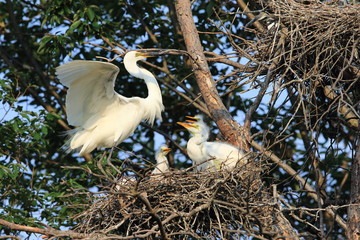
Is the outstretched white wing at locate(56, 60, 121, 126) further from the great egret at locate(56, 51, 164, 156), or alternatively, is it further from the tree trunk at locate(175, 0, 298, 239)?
the tree trunk at locate(175, 0, 298, 239)

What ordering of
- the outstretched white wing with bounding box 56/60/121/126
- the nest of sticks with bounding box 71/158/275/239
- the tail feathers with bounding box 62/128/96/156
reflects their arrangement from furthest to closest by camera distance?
the tail feathers with bounding box 62/128/96/156
the outstretched white wing with bounding box 56/60/121/126
the nest of sticks with bounding box 71/158/275/239

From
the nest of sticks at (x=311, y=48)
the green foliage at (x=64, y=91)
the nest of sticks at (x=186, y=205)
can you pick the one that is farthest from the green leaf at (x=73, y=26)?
the nest of sticks at (x=186, y=205)

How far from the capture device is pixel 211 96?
5.82 metres

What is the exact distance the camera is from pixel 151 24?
8398 mm

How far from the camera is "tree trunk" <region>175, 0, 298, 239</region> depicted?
5.02 meters

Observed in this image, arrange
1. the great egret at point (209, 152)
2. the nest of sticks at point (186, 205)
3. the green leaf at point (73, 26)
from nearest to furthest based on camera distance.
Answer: the nest of sticks at point (186, 205) < the great egret at point (209, 152) < the green leaf at point (73, 26)

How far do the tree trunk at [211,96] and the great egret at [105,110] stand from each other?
0.40 metres

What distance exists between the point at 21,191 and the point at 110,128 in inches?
54.9

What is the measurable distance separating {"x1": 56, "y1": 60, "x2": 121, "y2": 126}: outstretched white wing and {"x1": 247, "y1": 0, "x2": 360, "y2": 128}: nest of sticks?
1.33 meters

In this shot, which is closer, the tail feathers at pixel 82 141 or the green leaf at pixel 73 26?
the tail feathers at pixel 82 141

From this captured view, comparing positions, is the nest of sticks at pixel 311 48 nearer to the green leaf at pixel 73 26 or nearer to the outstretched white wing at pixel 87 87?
the outstretched white wing at pixel 87 87

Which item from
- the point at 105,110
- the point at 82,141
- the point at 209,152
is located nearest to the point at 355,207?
the point at 209,152

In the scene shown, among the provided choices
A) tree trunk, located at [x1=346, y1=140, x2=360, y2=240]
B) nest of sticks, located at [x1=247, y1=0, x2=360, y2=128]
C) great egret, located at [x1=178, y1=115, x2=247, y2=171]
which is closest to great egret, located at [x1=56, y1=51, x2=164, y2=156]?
great egret, located at [x1=178, y1=115, x2=247, y2=171]

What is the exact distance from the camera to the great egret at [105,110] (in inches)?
232
